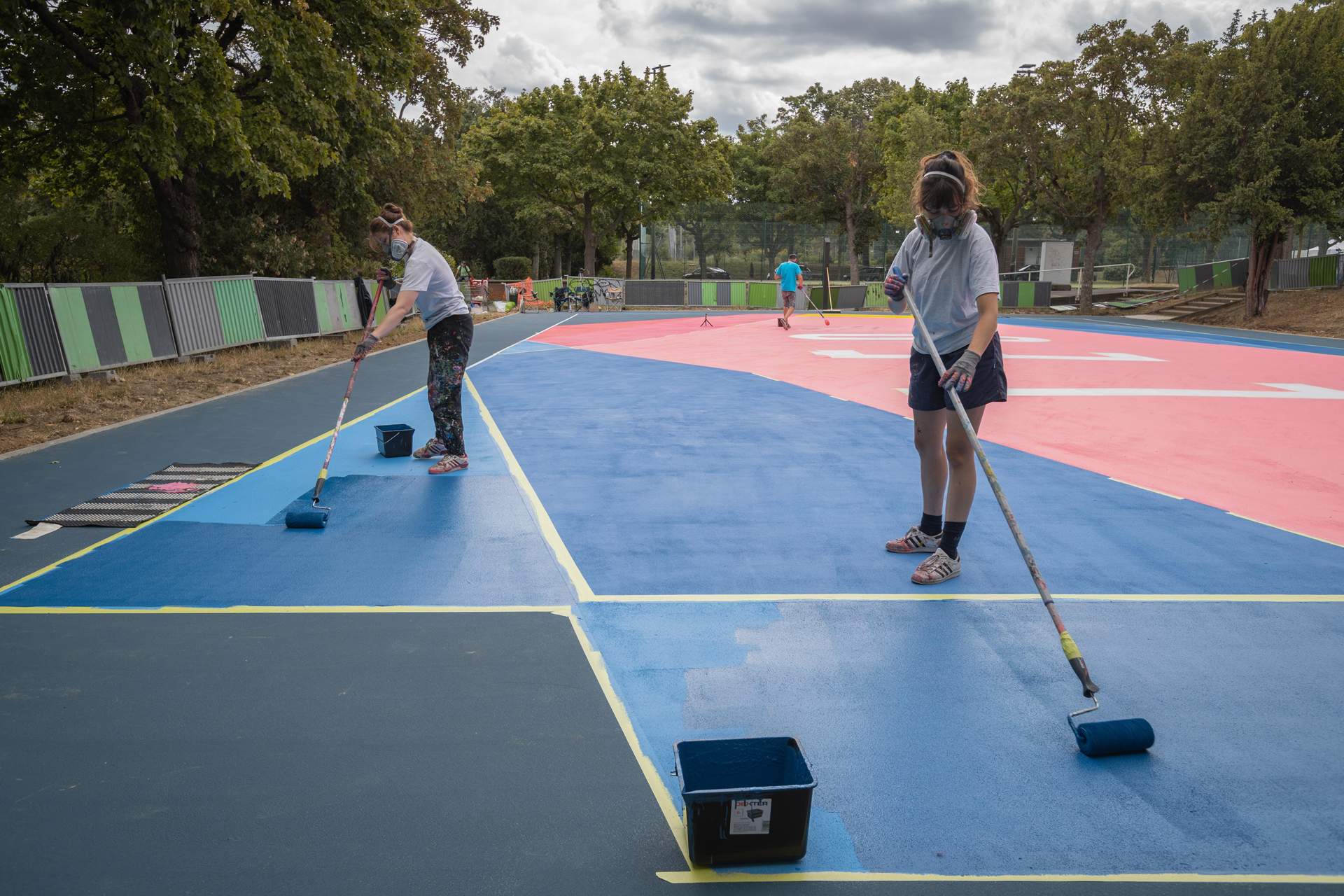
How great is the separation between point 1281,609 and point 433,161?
2374 cm

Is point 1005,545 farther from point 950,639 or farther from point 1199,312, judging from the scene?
point 1199,312

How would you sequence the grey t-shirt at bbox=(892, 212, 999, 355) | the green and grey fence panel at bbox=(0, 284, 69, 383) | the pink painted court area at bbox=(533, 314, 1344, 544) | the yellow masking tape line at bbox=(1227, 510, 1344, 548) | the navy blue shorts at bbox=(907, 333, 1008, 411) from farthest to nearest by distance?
the green and grey fence panel at bbox=(0, 284, 69, 383) → the pink painted court area at bbox=(533, 314, 1344, 544) → the yellow masking tape line at bbox=(1227, 510, 1344, 548) → the navy blue shorts at bbox=(907, 333, 1008, 411) → the grey t-shirt at bbox=(892, 212, 999, 355)

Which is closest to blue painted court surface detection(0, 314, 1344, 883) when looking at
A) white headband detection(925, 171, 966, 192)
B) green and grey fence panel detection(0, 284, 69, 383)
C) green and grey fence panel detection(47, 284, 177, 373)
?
white headband detection(925, 171, 966, 192)

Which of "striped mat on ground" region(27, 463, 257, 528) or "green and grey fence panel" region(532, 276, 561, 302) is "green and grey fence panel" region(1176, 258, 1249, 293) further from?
"striped mat on ground" region(27, 463, 257, 528)

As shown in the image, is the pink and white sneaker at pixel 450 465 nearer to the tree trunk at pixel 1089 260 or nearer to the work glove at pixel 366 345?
the work glove at pixel 366 345

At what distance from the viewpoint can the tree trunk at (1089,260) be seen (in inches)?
1303

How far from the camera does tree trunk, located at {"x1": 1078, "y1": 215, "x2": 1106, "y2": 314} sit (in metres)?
33.1

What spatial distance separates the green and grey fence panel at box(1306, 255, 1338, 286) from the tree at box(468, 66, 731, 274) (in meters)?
25.7

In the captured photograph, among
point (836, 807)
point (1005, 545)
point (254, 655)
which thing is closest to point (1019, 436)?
point (1005, 545)

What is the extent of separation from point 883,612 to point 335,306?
19.0 m

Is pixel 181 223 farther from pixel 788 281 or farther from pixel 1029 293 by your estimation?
pixel 1029 293

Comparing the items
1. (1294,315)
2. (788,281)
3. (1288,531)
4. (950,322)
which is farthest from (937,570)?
(1294,315)

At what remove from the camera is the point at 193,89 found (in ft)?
40.5

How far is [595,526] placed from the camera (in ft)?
17.8
